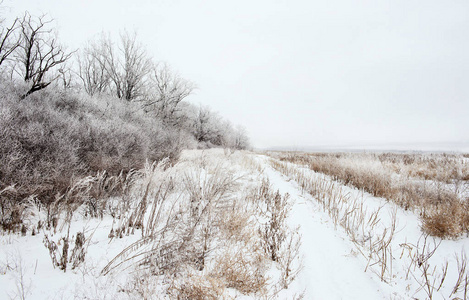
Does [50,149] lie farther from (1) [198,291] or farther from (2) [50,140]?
(1) [198,291]

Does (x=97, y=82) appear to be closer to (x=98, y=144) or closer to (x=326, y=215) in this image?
(x=98, y=144)

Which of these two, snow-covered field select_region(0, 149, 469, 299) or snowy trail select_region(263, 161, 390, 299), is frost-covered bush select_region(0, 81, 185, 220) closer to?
snow-covered field select_region(0, 149, 469, 299)

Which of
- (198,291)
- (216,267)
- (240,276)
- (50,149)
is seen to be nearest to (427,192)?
(240,276)

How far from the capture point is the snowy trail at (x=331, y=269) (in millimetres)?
2084

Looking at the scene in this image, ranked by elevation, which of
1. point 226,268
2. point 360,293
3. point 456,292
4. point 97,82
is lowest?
point 360,293

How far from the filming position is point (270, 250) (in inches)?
107

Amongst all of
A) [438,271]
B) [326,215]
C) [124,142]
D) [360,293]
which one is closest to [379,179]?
[326,215]

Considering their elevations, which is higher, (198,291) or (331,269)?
(198,291)

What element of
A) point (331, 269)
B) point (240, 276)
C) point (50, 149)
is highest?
point (50, 149)

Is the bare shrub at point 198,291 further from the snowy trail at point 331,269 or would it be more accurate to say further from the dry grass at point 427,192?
the dry grass at point 427,192

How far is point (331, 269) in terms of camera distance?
8.18 feet

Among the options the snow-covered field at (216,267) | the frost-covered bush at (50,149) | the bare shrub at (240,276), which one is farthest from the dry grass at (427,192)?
the frost-covered bush at (50,149)

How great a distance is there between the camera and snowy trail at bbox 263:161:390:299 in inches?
82.0

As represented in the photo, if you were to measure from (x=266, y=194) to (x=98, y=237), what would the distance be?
14.1ft
